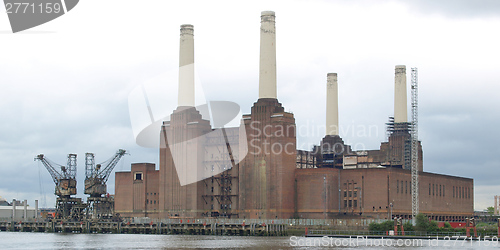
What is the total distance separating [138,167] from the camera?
15975 centimetres

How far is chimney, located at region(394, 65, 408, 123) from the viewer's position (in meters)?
150

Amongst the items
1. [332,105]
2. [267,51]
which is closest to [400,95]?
[332,105]

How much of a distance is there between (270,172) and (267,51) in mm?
20792

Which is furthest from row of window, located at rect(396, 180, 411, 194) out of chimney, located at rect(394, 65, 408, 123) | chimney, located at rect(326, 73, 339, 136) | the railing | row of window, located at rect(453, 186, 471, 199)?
row of window, located at rect(453, 186, 471, 199)

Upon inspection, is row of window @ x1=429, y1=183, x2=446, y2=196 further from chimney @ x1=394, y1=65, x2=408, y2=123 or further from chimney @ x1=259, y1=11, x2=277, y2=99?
chimney @ x1=259, y1=11, x2=277, y2=99

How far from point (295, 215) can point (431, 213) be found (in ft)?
96.8

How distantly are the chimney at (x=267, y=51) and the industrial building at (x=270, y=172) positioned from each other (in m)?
0.17

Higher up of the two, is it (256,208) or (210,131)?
(210,131)

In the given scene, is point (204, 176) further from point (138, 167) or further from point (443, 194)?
point (443, 194)

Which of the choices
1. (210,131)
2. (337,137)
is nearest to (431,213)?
(337,137)

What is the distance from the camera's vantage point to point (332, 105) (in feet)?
507

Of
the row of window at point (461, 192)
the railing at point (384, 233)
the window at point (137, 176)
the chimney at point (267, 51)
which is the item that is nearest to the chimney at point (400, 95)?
the row of window at point (461, 192)

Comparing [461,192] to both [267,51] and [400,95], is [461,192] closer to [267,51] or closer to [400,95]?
[400,95]

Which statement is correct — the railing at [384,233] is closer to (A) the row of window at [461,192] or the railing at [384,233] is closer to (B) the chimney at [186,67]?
(B) the chimney at [186,67]
